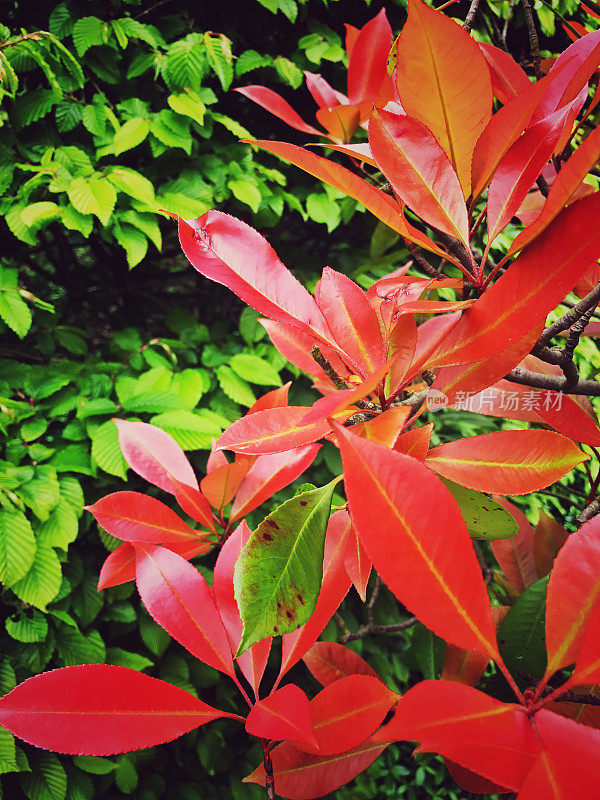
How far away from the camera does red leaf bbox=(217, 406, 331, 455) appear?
299 mm

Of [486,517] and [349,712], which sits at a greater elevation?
[486,517]

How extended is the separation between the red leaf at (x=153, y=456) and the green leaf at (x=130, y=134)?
2.27 feet

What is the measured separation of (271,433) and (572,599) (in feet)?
0.66

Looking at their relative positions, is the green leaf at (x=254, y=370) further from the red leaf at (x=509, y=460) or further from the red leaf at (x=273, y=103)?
the red leaf at (x=509, y=460)

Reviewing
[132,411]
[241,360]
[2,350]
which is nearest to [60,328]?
[2,350]

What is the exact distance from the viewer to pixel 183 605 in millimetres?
427

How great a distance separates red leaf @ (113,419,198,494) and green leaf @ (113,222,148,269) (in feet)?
1.59

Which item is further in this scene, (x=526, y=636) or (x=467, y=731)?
(x=526, y=636)

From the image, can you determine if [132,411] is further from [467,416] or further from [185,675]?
[467,416]

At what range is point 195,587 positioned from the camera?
0.44 meters

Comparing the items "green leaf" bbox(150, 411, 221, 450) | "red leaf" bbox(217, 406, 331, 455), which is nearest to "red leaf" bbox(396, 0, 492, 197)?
"red leaf" bbox(217, 406, 331, 455)

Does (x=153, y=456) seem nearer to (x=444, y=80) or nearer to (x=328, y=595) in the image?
(x=328, y=595)

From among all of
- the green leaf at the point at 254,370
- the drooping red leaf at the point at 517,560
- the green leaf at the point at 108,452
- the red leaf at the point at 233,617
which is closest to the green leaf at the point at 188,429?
the green leaf at the point at 108,452

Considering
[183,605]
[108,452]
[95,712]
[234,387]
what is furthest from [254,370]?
[95,712]
